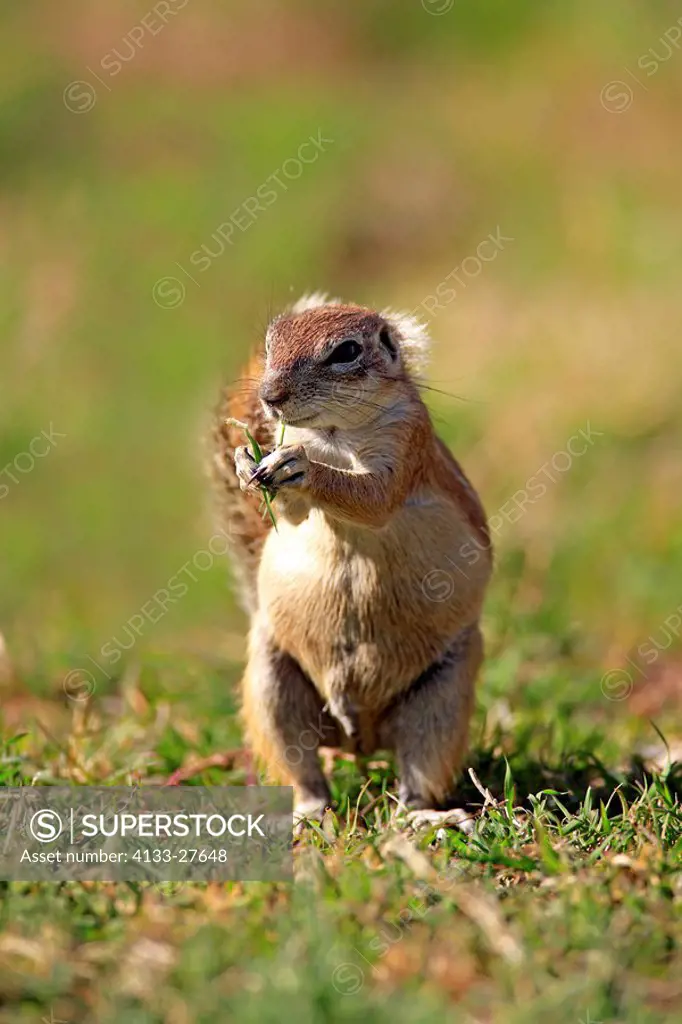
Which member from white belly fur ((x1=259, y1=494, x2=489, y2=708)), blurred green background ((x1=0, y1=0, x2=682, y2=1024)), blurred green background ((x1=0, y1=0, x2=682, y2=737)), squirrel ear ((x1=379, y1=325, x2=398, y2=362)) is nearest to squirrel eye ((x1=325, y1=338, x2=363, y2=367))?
squirrel ear ((x1=379, y1=325, x2=398, y2=362))

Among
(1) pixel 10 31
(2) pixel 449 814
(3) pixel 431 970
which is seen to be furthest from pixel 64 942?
(1) pixel 10 31

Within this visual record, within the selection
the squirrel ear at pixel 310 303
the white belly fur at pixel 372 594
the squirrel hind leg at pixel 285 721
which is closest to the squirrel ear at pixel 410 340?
the squirrel ear at pixel 310 303

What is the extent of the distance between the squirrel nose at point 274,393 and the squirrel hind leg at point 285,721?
3.66 ft

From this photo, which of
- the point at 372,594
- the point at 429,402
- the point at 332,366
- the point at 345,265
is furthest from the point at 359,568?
the point at 345,265

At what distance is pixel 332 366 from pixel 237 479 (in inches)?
33.5

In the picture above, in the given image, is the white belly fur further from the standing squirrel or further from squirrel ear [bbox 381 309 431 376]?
squirrel ear [bbox 381 309 431 376]

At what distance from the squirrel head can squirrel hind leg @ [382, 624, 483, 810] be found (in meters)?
0.96

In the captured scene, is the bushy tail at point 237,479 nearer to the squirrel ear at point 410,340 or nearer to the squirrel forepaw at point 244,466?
the squirrel ear at point 410,340

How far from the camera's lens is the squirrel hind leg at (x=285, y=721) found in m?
5.04

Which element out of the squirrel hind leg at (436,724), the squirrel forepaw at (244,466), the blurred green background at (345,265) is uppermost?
the blurred green background at (345,265)

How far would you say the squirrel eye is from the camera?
177 inches

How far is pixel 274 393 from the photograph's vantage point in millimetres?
4273

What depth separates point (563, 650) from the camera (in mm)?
6938

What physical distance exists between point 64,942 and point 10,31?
1696 cm
